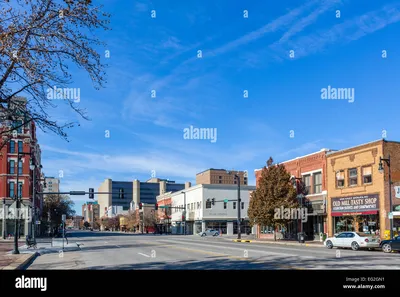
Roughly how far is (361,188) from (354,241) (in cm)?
894

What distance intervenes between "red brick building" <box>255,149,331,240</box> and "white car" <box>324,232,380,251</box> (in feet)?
35.0

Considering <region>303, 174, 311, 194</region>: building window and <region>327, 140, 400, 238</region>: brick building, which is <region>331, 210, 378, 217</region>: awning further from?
<region>303, 174, 311, 194</region>: building window

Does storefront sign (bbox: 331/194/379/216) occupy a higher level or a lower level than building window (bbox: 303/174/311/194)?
lower

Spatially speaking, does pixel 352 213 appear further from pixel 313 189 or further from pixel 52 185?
pixel 52 185

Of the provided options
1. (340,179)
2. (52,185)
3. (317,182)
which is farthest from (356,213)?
(52,185)

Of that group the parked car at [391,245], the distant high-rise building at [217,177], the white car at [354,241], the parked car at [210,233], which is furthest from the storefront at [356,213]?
the distant high-rise building at [217,177]

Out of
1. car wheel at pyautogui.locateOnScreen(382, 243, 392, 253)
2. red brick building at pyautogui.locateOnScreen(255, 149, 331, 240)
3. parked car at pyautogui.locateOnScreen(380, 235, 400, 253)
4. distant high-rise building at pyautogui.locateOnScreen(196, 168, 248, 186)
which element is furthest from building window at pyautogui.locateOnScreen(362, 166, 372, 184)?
distant high-rise building at pyautogui.locateOnScreen(196, 168, 248, 186)

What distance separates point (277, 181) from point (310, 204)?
4.23 m

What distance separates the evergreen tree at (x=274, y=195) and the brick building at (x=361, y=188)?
479 cm

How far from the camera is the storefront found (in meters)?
36.7

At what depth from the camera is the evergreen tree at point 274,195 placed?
1817 inches

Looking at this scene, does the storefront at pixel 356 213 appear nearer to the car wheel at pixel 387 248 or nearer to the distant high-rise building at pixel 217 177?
the car wheel at pixel 387 248

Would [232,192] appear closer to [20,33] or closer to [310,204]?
[310,204]

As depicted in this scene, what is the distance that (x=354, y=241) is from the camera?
30.9 meters
